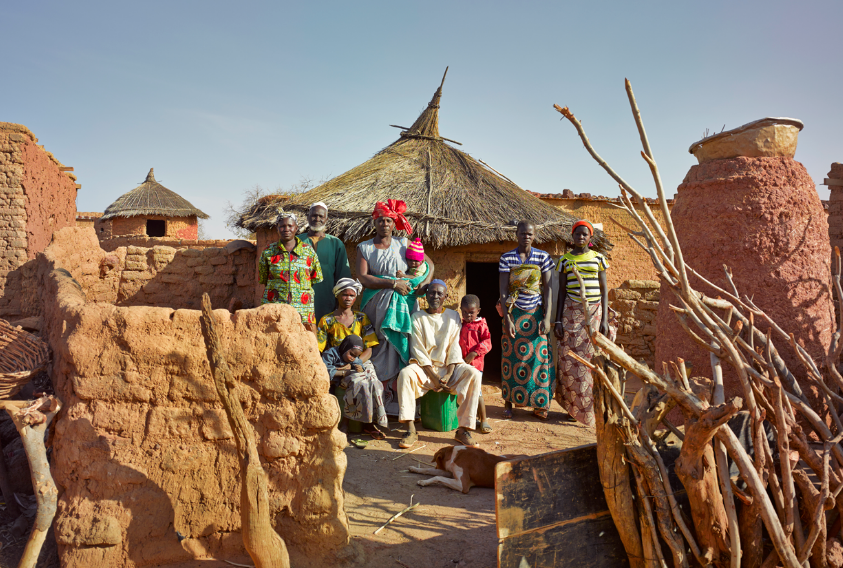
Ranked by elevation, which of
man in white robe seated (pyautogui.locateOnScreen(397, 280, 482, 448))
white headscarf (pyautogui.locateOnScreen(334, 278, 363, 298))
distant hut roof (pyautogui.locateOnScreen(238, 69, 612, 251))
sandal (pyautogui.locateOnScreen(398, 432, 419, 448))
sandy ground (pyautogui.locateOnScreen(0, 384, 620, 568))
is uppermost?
distant hut roof (pyautogui.locateOnScreen(238, 69, 612, 251))

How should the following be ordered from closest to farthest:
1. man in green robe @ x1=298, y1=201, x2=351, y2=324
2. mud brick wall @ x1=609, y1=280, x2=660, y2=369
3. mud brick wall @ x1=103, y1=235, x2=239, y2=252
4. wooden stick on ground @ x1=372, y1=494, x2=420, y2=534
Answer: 1. wooden stick on ground @ x1=372, y1=494, x2=420, y2=534
2. man in green robe @ x1=298, y1=201, x2=351, y2=324
3. mud brick wall @ x1=609, y1=280, x2=660, y2=369
4. mud brick wall @ x1=103, y1=235, x2=239, y2=252

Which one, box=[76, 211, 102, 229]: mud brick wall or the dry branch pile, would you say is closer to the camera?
the dry branch pile

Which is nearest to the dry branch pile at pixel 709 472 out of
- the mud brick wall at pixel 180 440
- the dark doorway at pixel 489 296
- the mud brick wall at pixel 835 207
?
the mud brick wall at pixel 180 440

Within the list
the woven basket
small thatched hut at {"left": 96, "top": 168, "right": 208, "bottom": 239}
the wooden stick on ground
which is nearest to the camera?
the woven basket

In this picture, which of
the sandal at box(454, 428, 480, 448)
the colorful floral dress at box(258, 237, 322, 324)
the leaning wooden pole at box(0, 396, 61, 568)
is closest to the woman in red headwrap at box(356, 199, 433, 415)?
the colorful floral dress at box(258, 237, 322, 324)

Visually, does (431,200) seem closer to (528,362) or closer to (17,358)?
(528,362)

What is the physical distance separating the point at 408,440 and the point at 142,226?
588 inches

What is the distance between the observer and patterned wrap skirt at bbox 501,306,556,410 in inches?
208

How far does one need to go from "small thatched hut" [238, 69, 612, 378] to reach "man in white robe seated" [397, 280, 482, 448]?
146 cm

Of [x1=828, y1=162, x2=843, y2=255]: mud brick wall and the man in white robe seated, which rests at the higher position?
[x1=828, y1=162, x2=843, y2=255]: mud brick wall

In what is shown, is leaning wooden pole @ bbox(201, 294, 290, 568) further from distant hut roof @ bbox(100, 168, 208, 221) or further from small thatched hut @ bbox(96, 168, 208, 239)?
distant hut roof @ bbox(100, 168, 208, 221)

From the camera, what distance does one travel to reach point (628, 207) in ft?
6.93

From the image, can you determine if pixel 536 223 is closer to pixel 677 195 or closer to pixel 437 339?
pixel 437 339

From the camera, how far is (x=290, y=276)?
4766 millimetres
